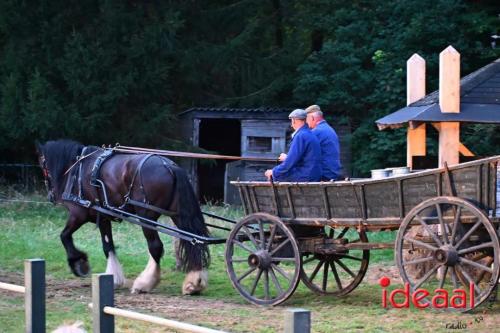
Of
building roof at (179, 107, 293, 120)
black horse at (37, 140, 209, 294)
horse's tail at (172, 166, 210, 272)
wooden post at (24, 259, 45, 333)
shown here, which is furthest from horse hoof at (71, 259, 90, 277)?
building roof at (179, 107, 293, 120)

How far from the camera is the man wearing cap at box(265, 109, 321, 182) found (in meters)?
9.73

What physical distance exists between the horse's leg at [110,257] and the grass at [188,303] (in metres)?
0.26

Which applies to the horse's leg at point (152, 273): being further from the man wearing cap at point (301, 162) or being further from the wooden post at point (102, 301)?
the wooden post at point (102, 301)

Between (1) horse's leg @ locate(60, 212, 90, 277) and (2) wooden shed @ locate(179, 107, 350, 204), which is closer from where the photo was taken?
(1) horse's leg @ locate(60, 212, 90, 277)

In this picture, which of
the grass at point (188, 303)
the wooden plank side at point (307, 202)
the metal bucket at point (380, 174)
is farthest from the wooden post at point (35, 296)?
the metal bucket at point (380, 174)

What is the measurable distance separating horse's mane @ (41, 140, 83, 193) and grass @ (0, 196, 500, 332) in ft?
4.37

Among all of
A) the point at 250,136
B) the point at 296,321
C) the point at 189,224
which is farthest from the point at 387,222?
the point at 250,136

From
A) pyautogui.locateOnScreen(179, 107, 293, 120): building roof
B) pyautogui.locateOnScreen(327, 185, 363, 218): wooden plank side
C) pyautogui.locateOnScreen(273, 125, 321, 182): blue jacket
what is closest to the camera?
pyautogui.locateOnScreen(327, 185, 363, 218): wooden plank side

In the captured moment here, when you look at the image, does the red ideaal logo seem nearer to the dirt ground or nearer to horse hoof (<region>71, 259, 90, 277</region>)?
the dirt ground

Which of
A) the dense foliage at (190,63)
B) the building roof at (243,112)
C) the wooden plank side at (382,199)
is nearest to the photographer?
the wooden plank side at (382,199)

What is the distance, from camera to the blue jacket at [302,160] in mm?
9727

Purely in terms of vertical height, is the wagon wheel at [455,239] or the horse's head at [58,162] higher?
the horse's head at [58,162]

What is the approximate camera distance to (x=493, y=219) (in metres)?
8.11

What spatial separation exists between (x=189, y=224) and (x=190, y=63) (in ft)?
40.6
